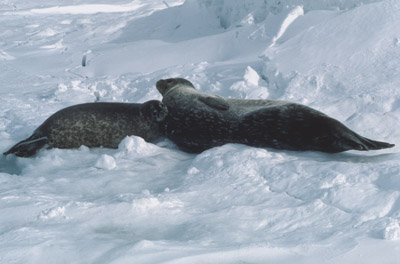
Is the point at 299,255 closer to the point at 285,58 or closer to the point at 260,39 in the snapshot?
the point at 285,58

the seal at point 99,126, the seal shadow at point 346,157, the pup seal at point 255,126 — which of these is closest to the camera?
the seal shadow at point 346,157

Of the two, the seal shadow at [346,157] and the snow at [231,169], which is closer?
the snow at [231,169]

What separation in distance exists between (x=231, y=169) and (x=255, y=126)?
71 centimetres

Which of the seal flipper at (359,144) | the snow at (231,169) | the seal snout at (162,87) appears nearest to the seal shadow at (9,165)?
the snow at (231,169)

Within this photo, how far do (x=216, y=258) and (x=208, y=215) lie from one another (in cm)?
46

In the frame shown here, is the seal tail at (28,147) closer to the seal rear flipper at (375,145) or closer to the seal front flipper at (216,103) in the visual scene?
→ the seal front flipper at (216,103)

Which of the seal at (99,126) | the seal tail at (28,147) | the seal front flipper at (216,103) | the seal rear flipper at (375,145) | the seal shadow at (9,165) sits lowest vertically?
the seal shadow at (9,165)

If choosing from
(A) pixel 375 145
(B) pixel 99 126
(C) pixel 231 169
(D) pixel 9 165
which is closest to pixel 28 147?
(D) pixel 9 165

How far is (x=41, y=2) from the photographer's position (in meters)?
16.6

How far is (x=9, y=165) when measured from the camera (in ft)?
11.2

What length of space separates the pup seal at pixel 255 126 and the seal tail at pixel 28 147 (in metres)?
1.07

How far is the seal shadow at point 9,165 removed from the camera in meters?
3.22

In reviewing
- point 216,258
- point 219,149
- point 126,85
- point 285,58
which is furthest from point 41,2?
point 216,258

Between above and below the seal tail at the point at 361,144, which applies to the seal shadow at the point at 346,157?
below
